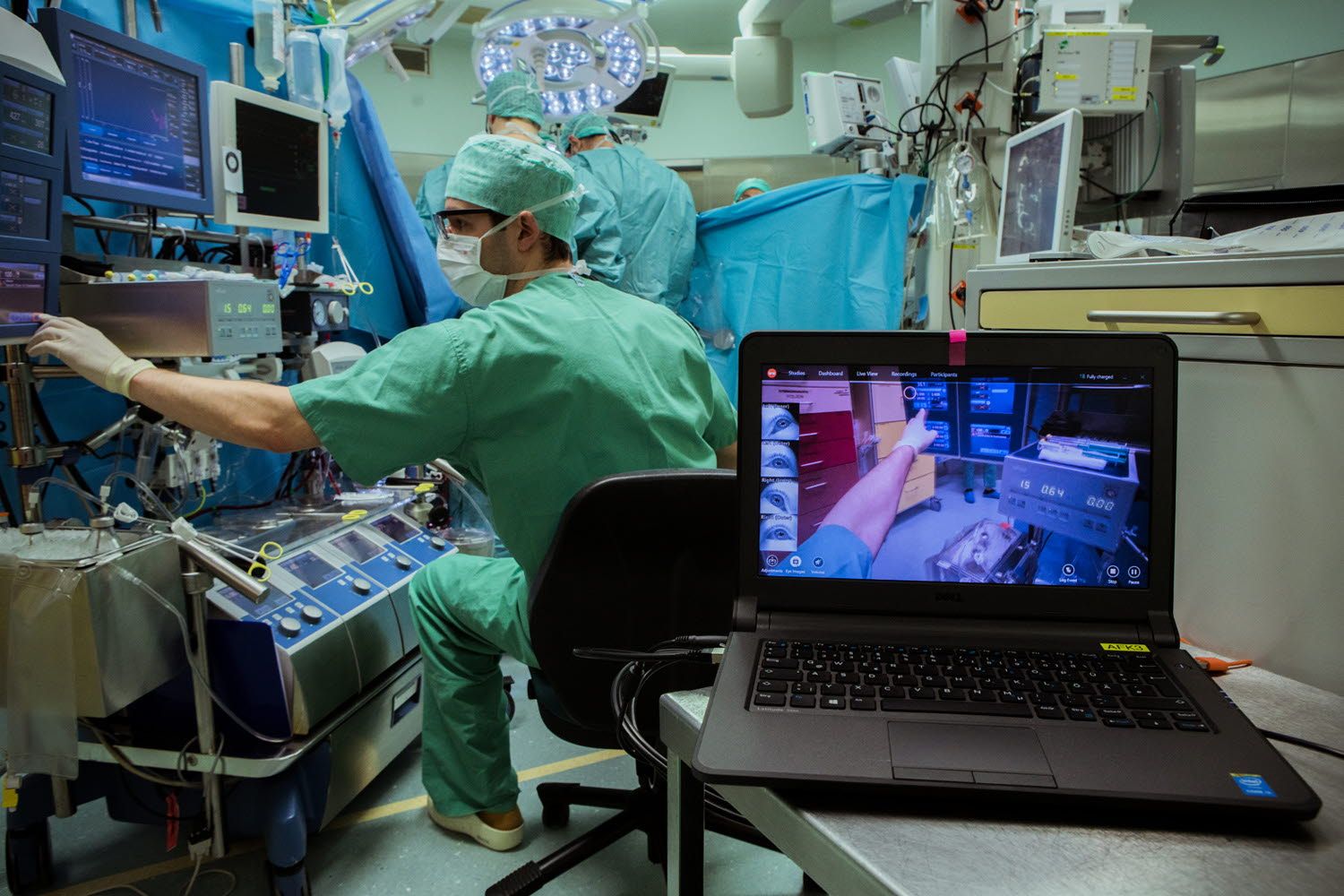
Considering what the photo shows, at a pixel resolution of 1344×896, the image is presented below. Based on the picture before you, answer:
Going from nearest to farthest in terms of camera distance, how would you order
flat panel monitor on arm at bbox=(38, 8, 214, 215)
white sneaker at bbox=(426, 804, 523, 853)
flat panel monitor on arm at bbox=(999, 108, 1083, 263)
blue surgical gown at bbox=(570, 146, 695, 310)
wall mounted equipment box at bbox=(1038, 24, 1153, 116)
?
flat panel monitor on arm at bbox=(38, 8, 214, 215), white sneaker at bbox=(426, 804, 523, 853), flat panel monitor on arm at bbox=(999, 108, 1083, 263), wall mounted equipment box at bbox=(1038, 24, 1153, 116), blue surgical gown at bbox=(570, 146, 695, 310)

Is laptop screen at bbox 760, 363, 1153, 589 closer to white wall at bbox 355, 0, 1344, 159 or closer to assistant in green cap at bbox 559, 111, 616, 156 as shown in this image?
assistant in green cap at bbox 559, 111, 616, 156

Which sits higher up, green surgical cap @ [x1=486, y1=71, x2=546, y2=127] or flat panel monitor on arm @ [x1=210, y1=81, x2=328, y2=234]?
green surgical cap @ [x1=486, y1=71, x2=546, y2=127]

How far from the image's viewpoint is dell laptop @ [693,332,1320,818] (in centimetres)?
73

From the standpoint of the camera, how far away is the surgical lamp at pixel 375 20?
2541mm

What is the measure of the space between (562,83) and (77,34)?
5.55 ft

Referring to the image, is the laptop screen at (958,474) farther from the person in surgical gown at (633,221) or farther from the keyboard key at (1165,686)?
the person in surgical gown at (633,221)

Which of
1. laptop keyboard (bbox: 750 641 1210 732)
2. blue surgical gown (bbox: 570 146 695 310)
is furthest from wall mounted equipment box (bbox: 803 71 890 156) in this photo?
laptop keyboard (bbox: 750 641 1210 732)

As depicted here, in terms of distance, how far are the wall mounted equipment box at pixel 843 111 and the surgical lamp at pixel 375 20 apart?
1.45m

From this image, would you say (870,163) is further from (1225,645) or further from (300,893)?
(300,893)

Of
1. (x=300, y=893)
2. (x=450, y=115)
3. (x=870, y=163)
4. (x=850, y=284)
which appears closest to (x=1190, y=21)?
(x=870, y=163)

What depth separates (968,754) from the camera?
25.0 inches

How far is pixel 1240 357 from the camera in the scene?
2.99ft

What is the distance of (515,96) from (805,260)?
1.20 m

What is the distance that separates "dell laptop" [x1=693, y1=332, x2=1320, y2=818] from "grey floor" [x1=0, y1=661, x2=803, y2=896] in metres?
1.13
